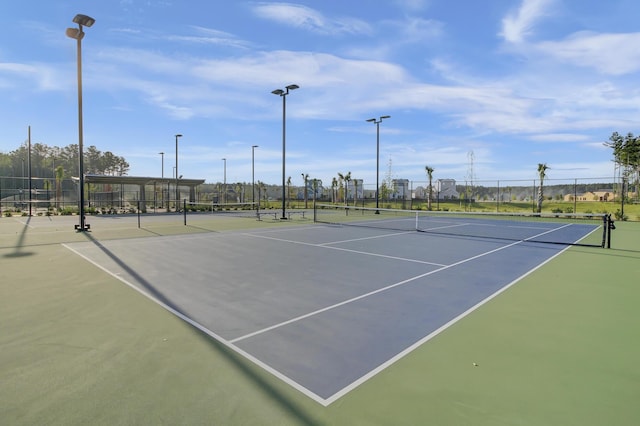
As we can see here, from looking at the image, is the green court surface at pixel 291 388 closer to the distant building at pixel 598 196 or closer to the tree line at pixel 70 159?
the distant building at pixel 598 196

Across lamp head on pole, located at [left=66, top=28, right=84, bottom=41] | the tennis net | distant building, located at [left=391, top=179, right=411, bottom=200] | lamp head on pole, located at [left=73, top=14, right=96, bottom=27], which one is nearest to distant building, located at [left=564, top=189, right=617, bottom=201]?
the tennis net

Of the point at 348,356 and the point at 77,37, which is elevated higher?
the point at 77,37

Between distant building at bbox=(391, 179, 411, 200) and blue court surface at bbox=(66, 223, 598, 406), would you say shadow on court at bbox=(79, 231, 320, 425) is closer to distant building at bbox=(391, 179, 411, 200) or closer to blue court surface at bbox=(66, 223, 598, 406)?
blue court surface at bbox=(66, 223, 598, 406)

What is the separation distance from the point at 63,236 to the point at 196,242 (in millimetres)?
6025

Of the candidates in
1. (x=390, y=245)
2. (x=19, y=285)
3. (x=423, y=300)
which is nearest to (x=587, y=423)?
(x=423, y=300)

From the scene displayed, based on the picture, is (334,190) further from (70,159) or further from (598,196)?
(70,159)

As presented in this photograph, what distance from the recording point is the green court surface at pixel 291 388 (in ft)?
8.69

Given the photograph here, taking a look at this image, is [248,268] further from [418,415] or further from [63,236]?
[63,236]

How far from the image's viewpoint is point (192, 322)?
457 cm

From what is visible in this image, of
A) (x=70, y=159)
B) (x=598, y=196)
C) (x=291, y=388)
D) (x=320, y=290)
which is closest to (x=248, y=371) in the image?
Result: (x=291, y=388)

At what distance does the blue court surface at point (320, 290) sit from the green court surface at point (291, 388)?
0.82 feet

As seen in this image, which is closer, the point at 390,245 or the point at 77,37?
the point at 390,245

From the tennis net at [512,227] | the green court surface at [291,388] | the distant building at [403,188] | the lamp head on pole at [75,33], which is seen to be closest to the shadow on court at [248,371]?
the green court surface at [291,388]

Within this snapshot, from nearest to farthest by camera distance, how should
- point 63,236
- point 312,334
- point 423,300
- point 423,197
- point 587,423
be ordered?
point 587,423 < point 312,334 < point 423,300 < point 63,236 < point 423,197
